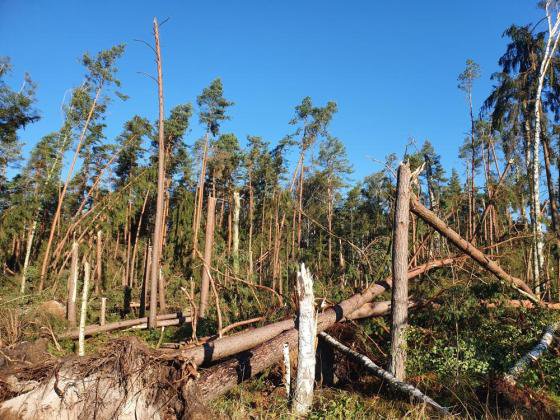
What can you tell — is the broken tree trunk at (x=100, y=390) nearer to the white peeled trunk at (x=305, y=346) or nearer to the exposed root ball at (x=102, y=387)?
the exposed root ball at (x=102, y=387)

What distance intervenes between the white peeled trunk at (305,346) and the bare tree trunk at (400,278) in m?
1.43

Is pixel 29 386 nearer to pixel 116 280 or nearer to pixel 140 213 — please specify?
pixel 116 280

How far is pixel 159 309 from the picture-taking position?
44.3ft

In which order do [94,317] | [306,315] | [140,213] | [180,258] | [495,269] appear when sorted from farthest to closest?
[140,213] → [180,258] → [94,317] → [495,269] → [306,315]

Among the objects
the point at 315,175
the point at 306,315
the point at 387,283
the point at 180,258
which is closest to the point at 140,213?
the point at 180,258

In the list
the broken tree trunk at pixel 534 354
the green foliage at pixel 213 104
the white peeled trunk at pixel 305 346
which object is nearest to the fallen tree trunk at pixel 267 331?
the white peeled trunk at pixel 305 346

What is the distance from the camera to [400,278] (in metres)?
5.84

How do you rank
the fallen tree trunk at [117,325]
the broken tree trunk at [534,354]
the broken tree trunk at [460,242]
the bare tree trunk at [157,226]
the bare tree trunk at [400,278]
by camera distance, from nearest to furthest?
the broken tree trunk at [534,354], the bare tree trunk at [400,278], the broken tree trunk at [460,242], the fallen tree trunk at [117,325], the bare tree trunk at [157,226]

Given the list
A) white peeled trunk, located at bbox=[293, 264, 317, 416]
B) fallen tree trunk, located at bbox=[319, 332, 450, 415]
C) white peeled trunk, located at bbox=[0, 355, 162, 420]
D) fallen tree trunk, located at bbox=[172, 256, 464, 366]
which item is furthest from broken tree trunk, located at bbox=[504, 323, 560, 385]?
white peeled trunk, located at bbox=[0, 355, 162, 420]

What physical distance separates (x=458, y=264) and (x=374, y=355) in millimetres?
2665

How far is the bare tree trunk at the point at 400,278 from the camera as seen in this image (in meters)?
5.69

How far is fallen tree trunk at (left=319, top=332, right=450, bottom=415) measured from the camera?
483 cm

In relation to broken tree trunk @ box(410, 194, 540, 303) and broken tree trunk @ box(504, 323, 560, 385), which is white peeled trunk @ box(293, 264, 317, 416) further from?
broken tree trunk @ box(504, 323, 560, 385)

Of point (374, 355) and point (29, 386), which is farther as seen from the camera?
point (374, 355)
